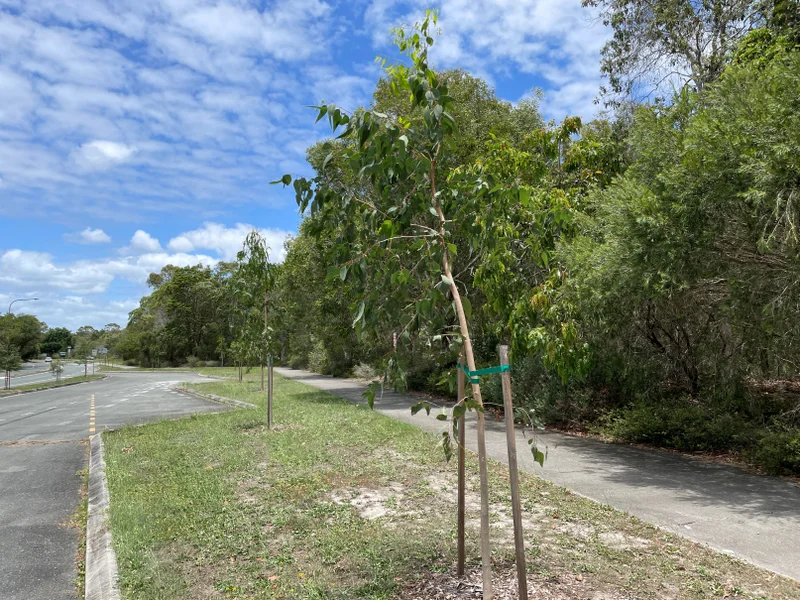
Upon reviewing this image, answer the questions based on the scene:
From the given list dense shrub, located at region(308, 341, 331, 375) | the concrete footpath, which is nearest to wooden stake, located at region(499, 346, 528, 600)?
the concrete footpath

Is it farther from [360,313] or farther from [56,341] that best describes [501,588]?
[56,341]

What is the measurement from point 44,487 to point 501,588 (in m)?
7.14

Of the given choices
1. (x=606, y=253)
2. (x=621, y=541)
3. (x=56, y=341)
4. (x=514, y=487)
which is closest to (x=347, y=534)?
(x=621, y=541)

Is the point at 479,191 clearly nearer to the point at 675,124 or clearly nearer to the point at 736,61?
the point at 675,124

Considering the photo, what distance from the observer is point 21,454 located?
11.1 m

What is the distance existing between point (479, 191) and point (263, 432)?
9078 mm

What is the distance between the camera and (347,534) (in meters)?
5.42

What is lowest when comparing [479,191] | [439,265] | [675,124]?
[439,265]

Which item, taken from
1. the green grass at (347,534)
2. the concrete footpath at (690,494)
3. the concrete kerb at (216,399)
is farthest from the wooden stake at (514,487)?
the concrete kerb at (216,399)

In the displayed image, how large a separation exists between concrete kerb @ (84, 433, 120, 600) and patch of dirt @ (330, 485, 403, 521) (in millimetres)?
2236

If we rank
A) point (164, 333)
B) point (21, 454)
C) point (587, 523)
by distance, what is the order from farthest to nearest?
point (164, 333)
point (21, 454)
point (587, 523)

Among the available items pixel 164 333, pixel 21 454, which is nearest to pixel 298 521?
pixel 21 454

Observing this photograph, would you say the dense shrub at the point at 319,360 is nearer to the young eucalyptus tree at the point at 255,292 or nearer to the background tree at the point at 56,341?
the young eucalyptus tree at the point at 255,292

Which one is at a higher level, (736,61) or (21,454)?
(736,61)
